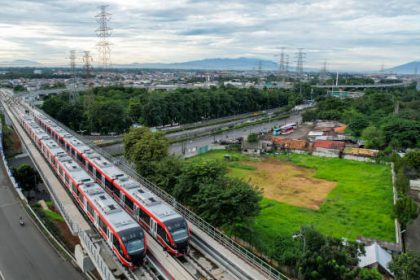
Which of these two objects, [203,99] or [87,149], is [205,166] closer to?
[87,149]

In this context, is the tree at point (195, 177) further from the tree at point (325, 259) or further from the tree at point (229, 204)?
the tree at point (325, 259)

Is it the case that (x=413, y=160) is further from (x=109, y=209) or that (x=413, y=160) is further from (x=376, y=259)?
(x=109, y=209)

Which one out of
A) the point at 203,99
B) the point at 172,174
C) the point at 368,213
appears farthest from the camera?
the point at 203,99

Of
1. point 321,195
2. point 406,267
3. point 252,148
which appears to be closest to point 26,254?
point 406,267

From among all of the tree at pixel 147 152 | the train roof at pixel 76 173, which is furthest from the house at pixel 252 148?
the train roof at pixel 76 173

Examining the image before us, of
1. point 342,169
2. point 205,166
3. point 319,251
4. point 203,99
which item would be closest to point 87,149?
point 205,166

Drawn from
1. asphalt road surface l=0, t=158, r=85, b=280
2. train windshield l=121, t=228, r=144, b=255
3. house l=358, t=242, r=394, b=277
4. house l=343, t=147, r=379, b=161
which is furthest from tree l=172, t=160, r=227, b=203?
house l=343, t=147, r=379, b=161
